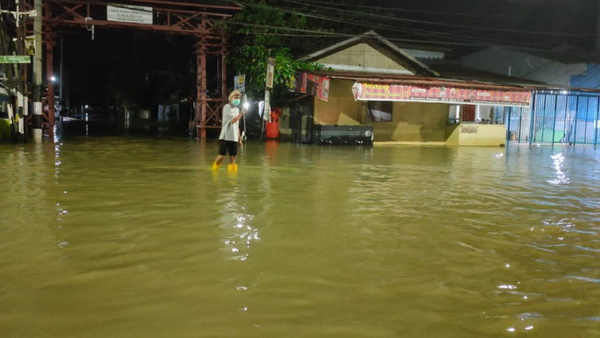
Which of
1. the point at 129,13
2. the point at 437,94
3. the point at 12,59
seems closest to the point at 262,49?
the point at 129,13

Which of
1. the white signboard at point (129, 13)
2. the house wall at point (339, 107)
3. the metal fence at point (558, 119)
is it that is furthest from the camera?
the metal fence at point (558, 119)

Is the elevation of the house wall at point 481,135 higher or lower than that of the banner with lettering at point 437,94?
lower

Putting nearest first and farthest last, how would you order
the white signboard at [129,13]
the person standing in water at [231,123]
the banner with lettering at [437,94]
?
1. the person standing in water at [231,123]
2. the white signboard at [129,13]
3. the banner with lettering at [437,94]

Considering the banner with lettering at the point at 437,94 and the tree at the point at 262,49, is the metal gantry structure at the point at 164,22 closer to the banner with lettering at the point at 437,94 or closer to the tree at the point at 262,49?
the tree at the point at 262,49

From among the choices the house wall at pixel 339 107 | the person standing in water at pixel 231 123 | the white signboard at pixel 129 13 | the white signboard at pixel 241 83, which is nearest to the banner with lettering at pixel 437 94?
the house wall at pixel 339 107

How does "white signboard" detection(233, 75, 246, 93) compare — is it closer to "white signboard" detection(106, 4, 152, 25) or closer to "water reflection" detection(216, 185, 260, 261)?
→ "white signboard" detection(106, 4, 152, 25)

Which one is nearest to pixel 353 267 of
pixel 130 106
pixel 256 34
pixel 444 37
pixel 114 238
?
pixel 114 238

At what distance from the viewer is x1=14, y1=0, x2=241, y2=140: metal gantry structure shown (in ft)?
70.7

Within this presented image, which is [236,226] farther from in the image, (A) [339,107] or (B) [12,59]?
(A) [339,107]

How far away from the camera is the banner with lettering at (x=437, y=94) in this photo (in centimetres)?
2231

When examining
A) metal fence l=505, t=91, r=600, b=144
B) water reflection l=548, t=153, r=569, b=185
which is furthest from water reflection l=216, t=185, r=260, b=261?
metal fence l=505, t=91, r=600, b=144

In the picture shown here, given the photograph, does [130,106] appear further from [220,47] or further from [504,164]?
[504,164]

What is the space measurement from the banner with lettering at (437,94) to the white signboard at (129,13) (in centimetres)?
908

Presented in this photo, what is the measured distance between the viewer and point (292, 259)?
15.9 ft
